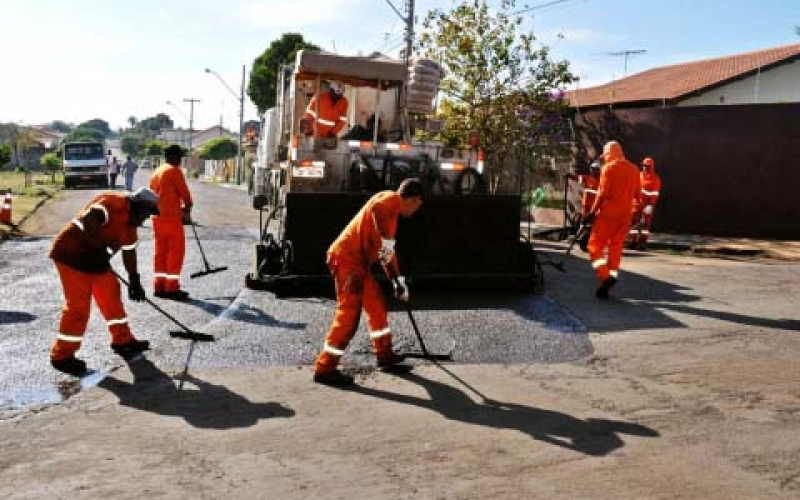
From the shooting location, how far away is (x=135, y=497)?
351 centimetres

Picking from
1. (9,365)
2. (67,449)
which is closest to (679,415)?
(67,449)

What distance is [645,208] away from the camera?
13.3 meters

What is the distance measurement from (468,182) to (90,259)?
17.9ft

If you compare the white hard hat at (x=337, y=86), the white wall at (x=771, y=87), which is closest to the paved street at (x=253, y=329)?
the white hard hat at (x=337, y=86)

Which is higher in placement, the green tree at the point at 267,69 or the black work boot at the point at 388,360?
the green tree at the point at 267,69

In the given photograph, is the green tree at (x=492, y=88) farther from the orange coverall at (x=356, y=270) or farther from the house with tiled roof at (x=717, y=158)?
the orange coverall at (x=356, y=270)

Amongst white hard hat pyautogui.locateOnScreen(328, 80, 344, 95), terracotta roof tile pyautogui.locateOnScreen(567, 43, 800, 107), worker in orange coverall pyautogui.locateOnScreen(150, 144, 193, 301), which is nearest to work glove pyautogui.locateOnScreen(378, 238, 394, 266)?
worker in orange coverall pyautogui.locateOnScreen(150, 144, 193, 301)

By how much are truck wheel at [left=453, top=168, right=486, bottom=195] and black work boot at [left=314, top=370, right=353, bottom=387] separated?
4926mm

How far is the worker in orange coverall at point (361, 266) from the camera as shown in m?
5.35

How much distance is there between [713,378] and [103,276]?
14.7 ft

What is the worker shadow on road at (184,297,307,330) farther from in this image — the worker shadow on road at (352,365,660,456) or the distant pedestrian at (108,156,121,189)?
the distant pedestrian at (108,156,121,189)

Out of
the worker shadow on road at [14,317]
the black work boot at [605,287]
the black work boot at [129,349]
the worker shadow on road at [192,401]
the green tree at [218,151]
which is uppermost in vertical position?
the green tree at [218,151]

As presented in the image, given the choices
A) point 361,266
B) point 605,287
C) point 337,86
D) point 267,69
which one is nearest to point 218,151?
point 267,69

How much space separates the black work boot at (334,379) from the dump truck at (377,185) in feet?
8.73
